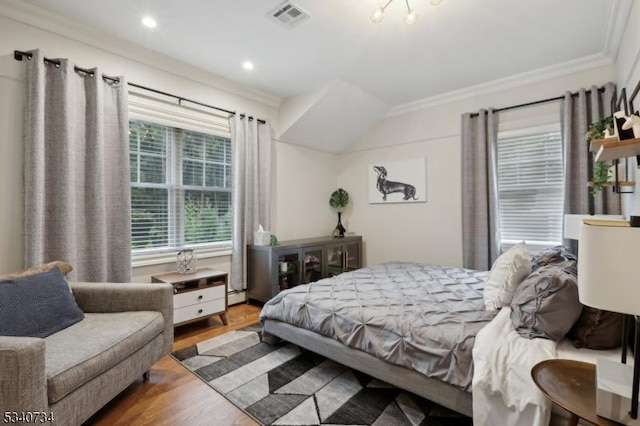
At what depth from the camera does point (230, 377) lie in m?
2.05

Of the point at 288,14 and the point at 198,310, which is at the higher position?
the point at 288,14

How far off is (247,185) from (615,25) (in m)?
3.68

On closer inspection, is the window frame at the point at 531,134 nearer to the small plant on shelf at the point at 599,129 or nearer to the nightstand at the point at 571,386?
the small plant on shelf at the point at 599,129

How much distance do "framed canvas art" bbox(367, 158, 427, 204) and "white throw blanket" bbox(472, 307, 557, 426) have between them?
286 cm

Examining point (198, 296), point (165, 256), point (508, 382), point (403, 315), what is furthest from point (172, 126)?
point (508, 382)

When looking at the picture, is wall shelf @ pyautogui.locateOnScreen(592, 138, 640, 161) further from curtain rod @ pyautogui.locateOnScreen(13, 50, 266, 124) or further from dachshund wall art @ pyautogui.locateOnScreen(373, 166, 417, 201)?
curtain rod @ pyautogui.locateOnScreen(13, 50, 266, 124)

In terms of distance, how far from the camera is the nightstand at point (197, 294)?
9.01 feet

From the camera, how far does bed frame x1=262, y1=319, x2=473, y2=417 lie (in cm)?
150

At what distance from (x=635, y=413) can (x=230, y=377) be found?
2.01m

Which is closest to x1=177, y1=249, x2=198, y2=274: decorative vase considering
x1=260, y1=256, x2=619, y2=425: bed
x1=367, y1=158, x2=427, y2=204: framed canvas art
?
x1=260, y1=256, x2=619, y2=425: bed

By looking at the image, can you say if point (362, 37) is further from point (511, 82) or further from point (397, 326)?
point (397, 326)

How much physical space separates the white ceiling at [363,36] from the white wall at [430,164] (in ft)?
0.98

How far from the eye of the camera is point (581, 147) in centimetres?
294

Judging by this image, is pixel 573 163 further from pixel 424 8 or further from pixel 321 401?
pixel 321 401
